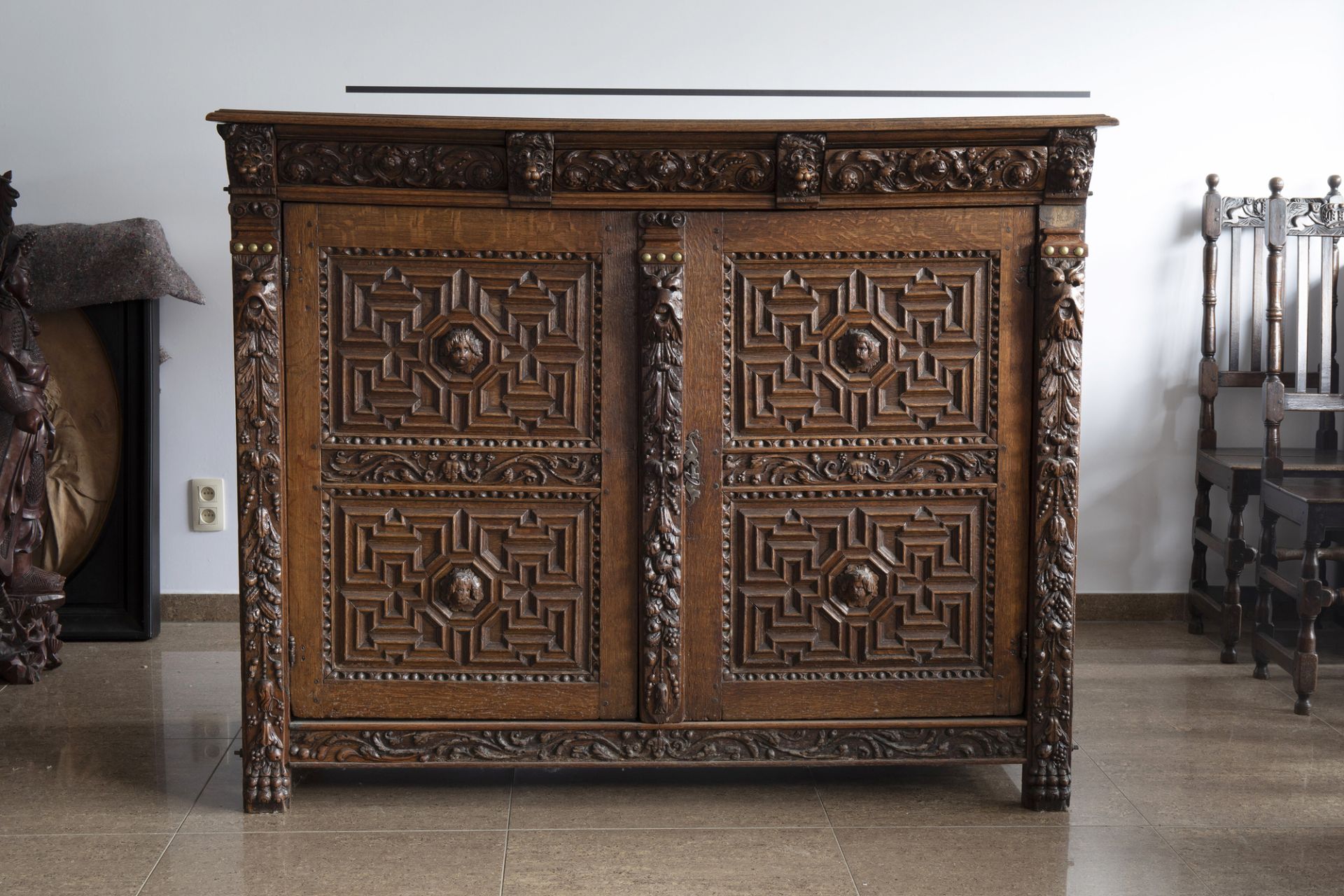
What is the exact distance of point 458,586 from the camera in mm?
2363

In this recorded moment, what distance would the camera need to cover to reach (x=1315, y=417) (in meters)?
3.70

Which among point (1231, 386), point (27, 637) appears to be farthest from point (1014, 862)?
point (27, 637)

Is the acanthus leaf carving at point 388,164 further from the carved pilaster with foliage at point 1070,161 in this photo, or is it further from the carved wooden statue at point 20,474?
the carved wooden statue at point 20,474

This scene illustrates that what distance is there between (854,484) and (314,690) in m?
1.13

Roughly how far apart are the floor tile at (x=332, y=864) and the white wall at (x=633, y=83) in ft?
5.18

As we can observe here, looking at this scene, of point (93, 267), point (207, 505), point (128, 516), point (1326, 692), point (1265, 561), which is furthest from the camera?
point (207, 505)

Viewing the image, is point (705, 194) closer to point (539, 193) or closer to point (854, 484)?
point (539, 193)

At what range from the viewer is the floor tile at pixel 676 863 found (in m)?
2.09

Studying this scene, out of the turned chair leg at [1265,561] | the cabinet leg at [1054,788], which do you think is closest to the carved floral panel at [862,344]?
the cabinet leg at [1054,788]

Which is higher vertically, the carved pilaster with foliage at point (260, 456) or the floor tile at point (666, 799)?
the carved pilaster with foliage at point (260, 456)

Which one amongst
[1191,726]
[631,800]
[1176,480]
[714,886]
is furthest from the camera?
[1176,480]

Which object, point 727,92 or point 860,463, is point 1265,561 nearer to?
point 860,463

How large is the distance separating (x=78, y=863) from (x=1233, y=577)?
9.68 feet

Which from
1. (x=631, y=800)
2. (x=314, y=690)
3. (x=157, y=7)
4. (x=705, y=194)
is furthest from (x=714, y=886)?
(x=157, y=7)
